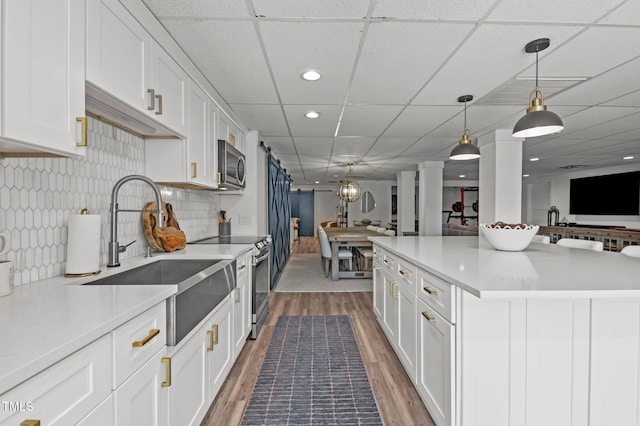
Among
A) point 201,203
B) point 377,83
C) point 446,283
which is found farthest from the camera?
point 201,203

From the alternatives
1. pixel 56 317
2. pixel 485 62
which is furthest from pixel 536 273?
pixel 56 317

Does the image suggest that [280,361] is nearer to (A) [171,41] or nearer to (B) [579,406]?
(B) [579,406]

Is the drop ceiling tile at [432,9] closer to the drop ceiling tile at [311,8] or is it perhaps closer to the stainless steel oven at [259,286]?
the drop ceiling tile at [311,8]

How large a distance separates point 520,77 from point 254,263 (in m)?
2.74

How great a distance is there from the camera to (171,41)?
6.48 feet

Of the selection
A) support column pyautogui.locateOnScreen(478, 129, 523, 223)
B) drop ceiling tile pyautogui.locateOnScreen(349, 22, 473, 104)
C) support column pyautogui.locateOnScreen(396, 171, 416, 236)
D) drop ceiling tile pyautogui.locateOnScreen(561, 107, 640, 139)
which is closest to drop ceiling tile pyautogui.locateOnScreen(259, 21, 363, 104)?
drop ceiling tile pyautogui.locateOnScreen(349, 22, 473, 104)

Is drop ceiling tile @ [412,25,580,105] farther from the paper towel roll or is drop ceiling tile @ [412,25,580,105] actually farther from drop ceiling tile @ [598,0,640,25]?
the paper towel roll

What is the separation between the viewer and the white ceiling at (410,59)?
1.72 meters

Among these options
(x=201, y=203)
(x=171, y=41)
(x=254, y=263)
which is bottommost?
(x=254, y=263)

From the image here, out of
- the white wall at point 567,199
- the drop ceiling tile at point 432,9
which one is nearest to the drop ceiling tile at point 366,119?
the drop ceiling tile at point 432,9

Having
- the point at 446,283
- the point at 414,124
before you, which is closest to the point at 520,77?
the point at 414,124

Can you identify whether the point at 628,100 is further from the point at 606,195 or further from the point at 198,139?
the point at 606,195

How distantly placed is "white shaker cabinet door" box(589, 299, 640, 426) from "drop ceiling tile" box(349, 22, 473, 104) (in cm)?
167

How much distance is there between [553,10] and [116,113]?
94.1 inches
